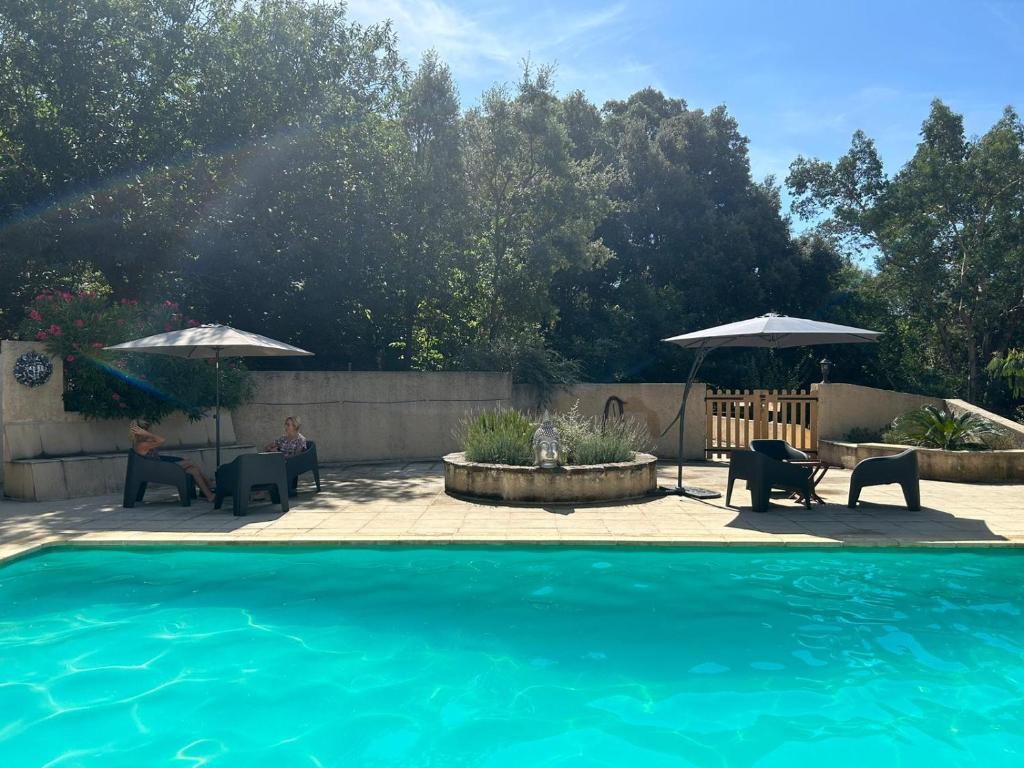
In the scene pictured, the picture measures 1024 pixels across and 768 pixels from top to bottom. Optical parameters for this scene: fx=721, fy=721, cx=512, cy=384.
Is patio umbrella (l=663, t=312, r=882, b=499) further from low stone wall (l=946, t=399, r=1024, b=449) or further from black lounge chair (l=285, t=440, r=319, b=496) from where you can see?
black lounge chair (l=285, t=440, r=319, b=496)

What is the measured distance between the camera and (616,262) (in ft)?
81.9

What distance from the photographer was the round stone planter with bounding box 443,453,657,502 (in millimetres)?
8688

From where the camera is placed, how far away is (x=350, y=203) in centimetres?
1477

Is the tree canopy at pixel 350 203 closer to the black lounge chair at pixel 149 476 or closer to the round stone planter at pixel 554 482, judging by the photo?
the round stone planter at pixel 554 482

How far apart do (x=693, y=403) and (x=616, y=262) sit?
40.7ft

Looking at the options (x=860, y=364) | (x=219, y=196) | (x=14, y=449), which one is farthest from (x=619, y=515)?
(x=860, y=364)

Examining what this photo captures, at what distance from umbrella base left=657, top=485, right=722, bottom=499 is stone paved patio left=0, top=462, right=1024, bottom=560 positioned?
0.22 meters

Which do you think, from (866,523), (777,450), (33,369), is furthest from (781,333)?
(33,369)

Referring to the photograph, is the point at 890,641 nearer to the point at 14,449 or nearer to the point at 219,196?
the point at 14,449

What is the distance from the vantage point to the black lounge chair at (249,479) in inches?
317

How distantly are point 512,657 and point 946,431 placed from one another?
9201mm

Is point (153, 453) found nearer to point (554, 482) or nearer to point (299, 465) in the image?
point (299, 465)

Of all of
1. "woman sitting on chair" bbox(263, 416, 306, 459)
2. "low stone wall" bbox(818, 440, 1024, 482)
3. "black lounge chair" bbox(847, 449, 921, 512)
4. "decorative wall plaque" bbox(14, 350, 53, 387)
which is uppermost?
"decorative wall plaque" bbox(14, 350, 53, 387)

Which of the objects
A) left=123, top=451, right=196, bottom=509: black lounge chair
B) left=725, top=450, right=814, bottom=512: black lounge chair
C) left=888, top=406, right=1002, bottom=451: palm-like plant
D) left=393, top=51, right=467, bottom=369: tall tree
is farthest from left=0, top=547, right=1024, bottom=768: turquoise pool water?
left=393, top=51, right=467, bottom=369: tall tree
